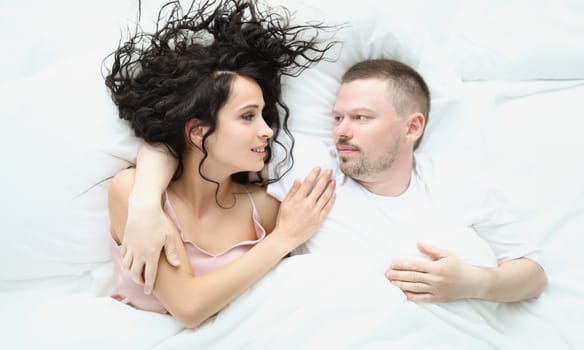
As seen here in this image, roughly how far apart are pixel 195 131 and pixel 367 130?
414 millimetres

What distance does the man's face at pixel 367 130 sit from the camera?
148 centimetres

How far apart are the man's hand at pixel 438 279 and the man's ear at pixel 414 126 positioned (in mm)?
330

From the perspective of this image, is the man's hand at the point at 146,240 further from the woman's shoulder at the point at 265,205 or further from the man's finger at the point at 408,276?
the man's finger at the point at 408,276

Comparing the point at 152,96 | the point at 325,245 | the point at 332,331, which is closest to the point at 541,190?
the point at 325,245

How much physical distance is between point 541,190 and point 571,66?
0.41 meters

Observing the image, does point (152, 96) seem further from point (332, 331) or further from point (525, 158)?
point (525, 158)

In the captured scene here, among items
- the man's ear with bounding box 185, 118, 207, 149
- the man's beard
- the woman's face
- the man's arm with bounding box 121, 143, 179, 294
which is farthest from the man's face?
the man's arm with bounding box 121, 143, 179, 294

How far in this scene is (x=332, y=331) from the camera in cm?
129

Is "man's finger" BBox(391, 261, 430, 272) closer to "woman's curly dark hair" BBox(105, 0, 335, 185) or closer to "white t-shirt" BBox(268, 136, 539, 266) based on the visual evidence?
"white t-shirt" BBox(268, 136, 539, 266)

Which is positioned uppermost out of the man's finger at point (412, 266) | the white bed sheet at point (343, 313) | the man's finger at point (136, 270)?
the man's finger at point (136, 270)

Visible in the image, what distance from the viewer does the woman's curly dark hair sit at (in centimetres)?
137

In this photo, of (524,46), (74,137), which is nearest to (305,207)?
(74,137)

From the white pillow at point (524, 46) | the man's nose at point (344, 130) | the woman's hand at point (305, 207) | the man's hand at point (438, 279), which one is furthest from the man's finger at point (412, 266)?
the white pillow at point (524, 46)

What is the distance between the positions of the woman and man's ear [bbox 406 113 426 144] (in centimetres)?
24
